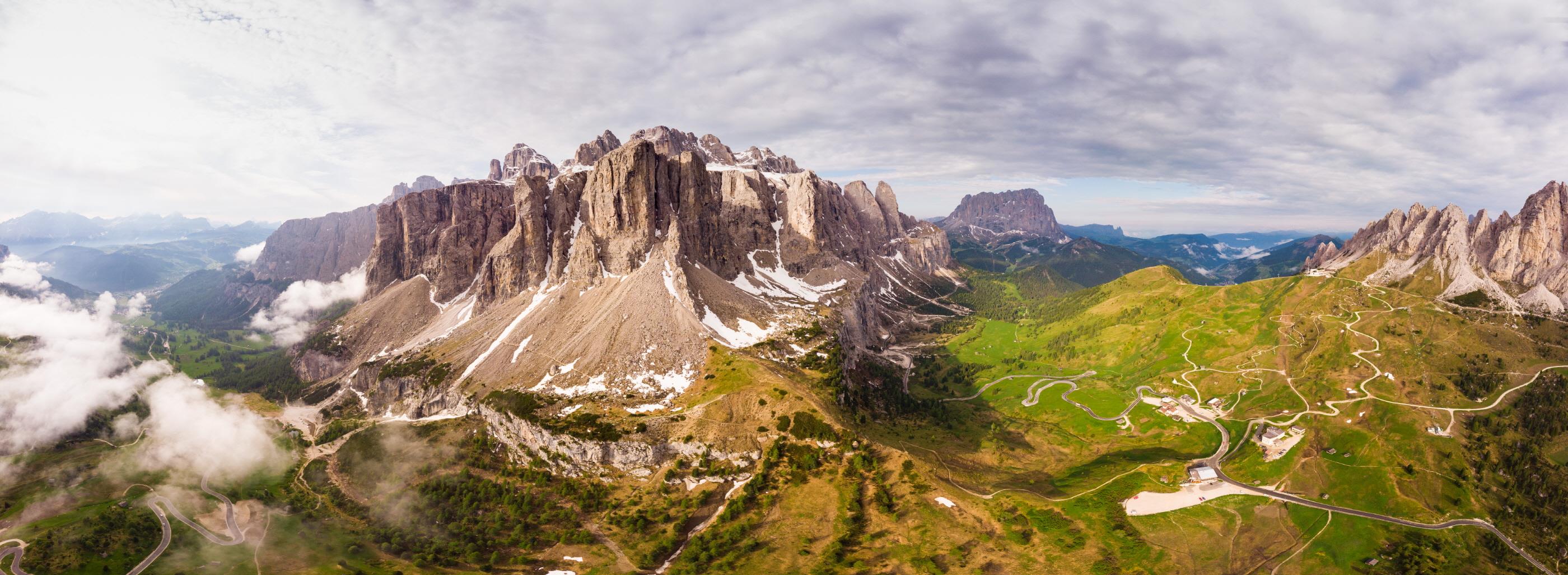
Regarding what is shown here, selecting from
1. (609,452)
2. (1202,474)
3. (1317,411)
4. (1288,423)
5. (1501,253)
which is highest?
(1501,253)

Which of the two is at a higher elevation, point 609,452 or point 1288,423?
point 1288,423

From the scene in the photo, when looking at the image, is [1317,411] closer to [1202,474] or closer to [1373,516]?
[1373,516]

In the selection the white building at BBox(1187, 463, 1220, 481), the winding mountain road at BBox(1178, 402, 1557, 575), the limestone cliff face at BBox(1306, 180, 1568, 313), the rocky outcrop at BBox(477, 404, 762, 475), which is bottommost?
the winding mountain road at BBox(1178, 402, 1557, 575)

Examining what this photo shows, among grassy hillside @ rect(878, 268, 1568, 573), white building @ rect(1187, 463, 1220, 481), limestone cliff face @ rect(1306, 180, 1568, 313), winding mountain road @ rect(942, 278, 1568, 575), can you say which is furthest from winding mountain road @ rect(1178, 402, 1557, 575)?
limestone cliff face @ rect(1306, 180, 1568, 313)

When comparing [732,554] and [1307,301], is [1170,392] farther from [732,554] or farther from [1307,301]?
[732,554]

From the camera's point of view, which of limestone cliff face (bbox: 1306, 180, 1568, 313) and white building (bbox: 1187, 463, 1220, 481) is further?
limestone cliff face (bbox: 1306, 180, 1568, 313)

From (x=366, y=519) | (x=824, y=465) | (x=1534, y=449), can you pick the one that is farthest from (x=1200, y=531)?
(x=366, y=519)

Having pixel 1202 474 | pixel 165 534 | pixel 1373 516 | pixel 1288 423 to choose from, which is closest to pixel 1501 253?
pixel 1288 423

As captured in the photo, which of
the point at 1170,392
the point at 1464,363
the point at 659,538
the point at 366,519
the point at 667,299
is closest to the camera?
the point at 659,538

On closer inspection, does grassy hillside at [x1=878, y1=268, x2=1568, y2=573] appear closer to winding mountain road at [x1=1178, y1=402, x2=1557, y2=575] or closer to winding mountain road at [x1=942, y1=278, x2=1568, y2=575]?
winding mountain road at [x1=942, y1=278, x2=1568, y2=575]
